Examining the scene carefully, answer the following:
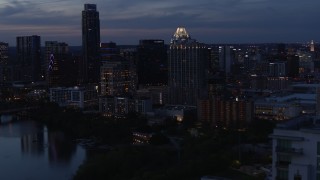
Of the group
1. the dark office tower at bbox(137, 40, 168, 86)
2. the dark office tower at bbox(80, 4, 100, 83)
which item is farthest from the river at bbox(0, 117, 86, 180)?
the dark office tower at bbox(80, 4, 100, 83)

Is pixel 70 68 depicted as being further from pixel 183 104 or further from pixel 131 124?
pixel 131 124

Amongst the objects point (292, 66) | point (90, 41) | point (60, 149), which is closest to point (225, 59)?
point (292, 66)

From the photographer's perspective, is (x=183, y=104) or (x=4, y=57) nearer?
(x=183, y=104)

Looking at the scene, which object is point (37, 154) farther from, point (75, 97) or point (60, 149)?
point (75, 97)

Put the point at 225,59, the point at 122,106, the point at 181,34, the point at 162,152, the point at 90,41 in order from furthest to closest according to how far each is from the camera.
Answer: the point at 225,59, the point at 90,41, the point at 181,34, the point at 122,106, the point at 162,152

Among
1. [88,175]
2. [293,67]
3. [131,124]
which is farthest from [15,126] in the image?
[293,67]

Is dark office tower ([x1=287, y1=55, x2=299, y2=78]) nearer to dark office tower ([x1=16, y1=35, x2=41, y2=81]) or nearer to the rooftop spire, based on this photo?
the rooftop spire

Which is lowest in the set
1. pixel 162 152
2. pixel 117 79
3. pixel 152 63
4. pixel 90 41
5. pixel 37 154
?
pixel 37 154
